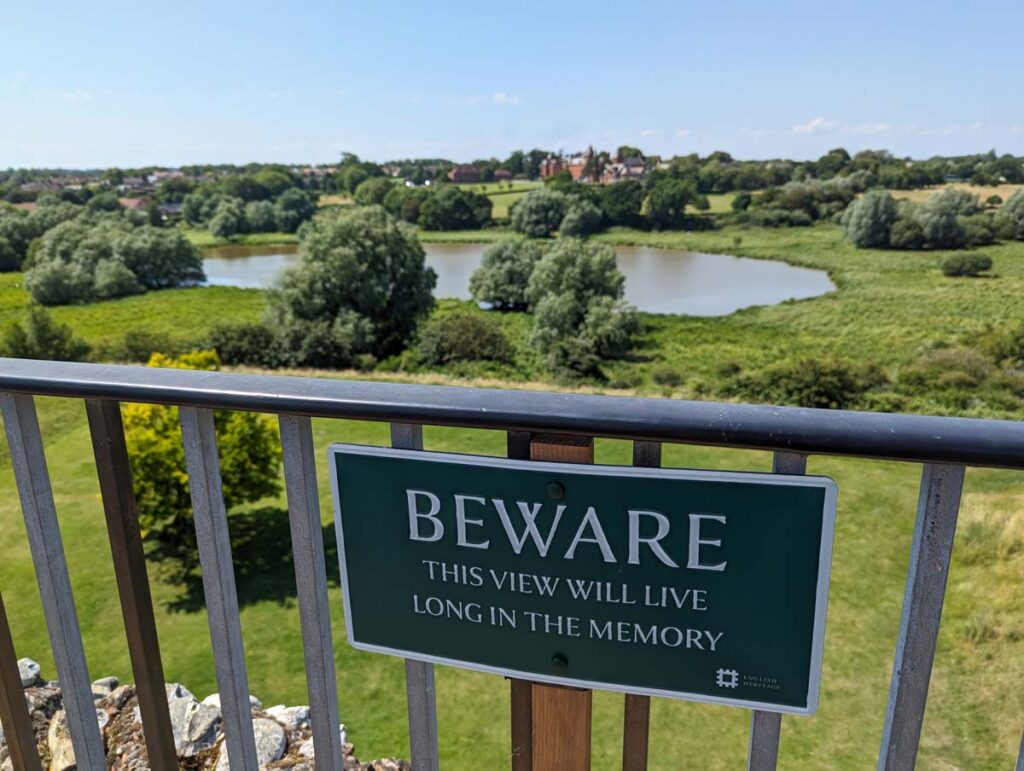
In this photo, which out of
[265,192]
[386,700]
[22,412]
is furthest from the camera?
[265,192]

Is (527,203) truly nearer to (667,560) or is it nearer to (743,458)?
(743,458)

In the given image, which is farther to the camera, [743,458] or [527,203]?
[527,203]

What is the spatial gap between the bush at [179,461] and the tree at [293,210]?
103ft

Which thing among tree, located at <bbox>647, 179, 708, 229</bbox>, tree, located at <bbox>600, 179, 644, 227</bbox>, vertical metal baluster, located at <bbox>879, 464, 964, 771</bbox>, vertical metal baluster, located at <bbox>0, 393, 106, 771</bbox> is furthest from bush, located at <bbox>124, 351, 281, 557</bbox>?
tree, located at <bbox>647, 179, 708, 229</bbox>

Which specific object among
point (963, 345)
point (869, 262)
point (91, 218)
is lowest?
point (963, 345)

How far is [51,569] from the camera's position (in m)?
1.09

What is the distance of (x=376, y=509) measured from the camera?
88 centimetres

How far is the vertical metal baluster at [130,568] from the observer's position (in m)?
0.99

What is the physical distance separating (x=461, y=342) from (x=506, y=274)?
20.7 feet

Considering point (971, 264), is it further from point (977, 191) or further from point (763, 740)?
point (763, 740)

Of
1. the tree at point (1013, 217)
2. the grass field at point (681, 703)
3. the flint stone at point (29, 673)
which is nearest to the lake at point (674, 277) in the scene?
the tree at point (1013, 217)

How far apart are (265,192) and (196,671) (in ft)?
129

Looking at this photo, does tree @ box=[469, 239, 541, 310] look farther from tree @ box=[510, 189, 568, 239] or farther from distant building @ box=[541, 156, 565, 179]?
distant building @ box=[541, 156, 565, 179]

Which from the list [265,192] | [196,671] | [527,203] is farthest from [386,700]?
[265,192]
